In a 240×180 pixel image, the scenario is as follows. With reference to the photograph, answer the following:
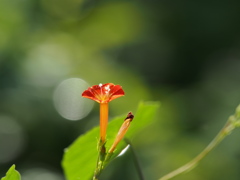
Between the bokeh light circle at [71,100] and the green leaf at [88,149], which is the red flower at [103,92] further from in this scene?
the bokeh light circle at [71,100]

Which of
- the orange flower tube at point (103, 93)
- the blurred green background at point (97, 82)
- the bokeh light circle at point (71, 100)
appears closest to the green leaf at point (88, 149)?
the orange flower tube at point (103, 93)

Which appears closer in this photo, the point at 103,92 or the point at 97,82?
the point at 103,92

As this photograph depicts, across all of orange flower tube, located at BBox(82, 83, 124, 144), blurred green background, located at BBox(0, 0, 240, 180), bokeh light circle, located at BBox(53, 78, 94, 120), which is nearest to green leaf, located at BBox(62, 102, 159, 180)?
orange flower tube, located at BBox(82, 83, 124, 144)

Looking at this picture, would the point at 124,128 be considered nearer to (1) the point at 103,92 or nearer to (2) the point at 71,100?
(1) the point at 103,92

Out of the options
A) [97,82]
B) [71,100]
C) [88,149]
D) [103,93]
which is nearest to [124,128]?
[103,93]

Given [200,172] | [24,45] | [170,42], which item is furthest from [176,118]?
[170,42]

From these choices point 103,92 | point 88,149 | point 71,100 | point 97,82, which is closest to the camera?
point 103,92
